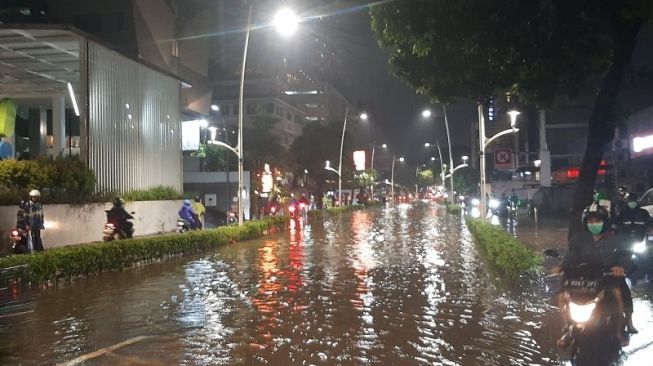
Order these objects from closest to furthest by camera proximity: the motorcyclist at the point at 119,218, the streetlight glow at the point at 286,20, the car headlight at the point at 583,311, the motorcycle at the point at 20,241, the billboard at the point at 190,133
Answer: the car headlight at the point at 583,311
the motorcycle at the point at 20,241
the motorcyclist at the point at 119,218
the streetlight glow at the point at 286,20
the billboard at the point at 190,133

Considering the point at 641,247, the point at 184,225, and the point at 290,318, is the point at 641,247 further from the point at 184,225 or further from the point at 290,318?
the point at 184,225

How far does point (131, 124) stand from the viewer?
2492cm

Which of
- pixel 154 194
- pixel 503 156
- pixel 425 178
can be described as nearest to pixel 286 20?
pixel 154 194

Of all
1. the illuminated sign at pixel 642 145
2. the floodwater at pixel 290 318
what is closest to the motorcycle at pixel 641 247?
the floodwater at pixel 290 318

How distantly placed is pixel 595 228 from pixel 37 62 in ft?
83.9

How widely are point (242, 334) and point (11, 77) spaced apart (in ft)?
85.7

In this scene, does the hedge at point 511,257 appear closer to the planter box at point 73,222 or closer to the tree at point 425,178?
the planter box at point 73,222

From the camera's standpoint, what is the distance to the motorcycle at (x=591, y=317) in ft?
17.8

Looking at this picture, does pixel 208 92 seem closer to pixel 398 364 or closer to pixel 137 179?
pixel 137 179

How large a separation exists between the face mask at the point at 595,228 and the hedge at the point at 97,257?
10.5 metres

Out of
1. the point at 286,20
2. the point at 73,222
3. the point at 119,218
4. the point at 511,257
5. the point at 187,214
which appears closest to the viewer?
the point at 511,257

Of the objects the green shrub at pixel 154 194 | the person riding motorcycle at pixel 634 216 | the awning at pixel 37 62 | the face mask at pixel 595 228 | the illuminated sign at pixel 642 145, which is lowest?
the person riding motorcycle at pixel 634 216

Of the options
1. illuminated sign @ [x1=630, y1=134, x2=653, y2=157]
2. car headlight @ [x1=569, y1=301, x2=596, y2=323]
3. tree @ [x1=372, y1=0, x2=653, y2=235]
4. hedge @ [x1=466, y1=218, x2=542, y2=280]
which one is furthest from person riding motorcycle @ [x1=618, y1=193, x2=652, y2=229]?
illuminated sign @ [x1=630, y1=134, x2=653, y2=157]

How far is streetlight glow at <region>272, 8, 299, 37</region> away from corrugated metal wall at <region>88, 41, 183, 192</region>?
7.63 m
